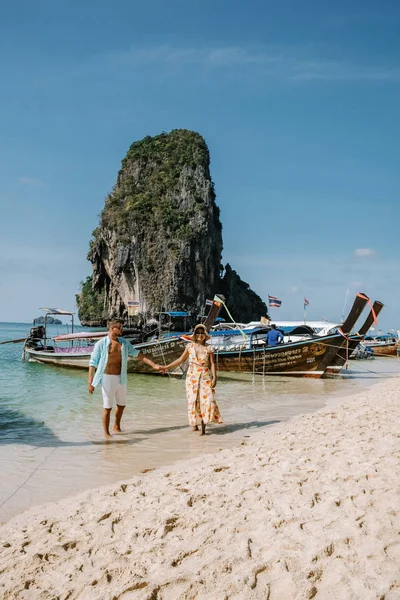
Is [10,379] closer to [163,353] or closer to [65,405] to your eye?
[163,353]

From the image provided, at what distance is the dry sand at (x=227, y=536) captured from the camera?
2684 mm

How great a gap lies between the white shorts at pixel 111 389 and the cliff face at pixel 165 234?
66190 millimetres

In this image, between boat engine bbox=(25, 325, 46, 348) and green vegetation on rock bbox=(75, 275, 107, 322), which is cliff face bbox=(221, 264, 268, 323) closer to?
green vegetation on rock bbox=(75, 275, 107, 322)

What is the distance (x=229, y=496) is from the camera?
4082 mm

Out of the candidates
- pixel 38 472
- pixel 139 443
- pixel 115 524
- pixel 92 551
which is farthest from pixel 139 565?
pixel 139 443

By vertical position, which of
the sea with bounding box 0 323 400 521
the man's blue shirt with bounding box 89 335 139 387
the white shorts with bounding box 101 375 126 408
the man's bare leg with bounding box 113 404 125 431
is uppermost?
the man's blue shirt with bounding box 89 335 139 387

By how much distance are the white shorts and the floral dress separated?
3.54 ft

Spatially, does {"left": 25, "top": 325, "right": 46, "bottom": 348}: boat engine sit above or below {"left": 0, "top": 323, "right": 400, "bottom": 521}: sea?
above

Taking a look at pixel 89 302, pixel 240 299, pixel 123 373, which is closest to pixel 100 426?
pixel 123 373

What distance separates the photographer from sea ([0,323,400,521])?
18.4ft

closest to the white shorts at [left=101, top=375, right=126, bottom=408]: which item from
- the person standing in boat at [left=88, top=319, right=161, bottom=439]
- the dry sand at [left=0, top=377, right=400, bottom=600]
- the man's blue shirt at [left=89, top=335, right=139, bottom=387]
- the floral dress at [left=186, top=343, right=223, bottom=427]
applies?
the person standing in boat at [left=88, top=319, right=161, bottom=439]

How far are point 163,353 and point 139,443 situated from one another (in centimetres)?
955

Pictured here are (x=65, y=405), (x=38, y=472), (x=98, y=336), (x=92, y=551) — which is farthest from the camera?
(x=98, y=336)

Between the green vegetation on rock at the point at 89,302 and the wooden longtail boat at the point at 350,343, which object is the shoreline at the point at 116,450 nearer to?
the wooden longtail boat at the point at 350,343
